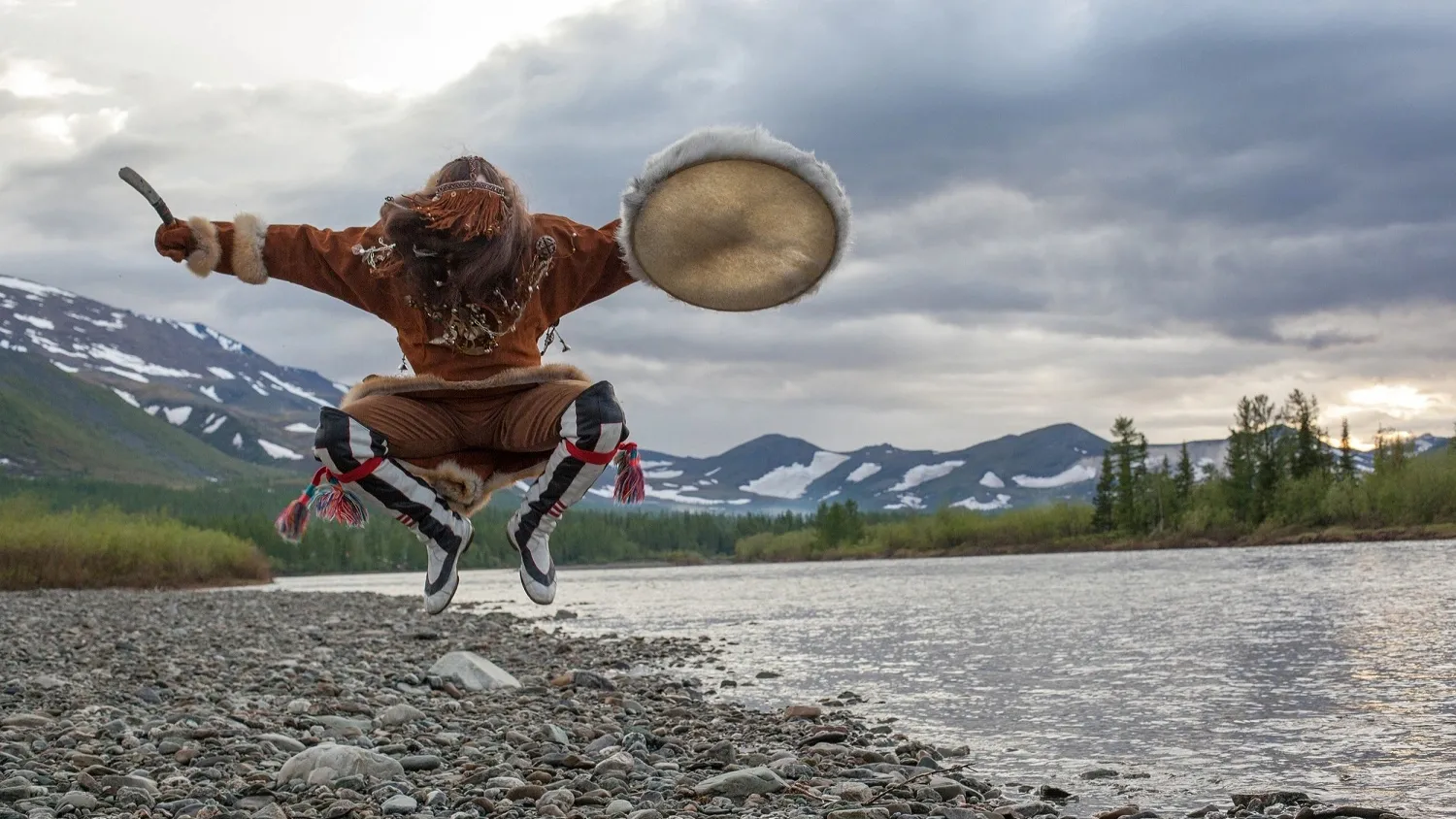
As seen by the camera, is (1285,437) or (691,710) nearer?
(691,710)

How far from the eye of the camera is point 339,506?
23.3ft

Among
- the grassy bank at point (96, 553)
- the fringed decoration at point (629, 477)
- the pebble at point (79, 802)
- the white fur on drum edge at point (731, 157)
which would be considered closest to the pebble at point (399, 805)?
the pebble at point (79, 802)

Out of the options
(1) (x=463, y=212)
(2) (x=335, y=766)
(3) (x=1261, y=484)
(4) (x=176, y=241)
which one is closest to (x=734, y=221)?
(1) (x=463, y=212)

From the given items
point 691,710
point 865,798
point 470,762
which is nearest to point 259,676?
point 691,710

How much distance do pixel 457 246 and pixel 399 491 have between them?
1.31 m

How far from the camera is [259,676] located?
56.1 feet

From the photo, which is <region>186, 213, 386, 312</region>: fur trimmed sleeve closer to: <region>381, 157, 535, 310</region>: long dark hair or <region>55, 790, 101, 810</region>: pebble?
<region>381, 157, 535, 310</region>: long dark hair

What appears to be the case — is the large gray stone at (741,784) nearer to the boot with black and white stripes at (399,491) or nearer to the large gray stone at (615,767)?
the large gray stone at (615,767)

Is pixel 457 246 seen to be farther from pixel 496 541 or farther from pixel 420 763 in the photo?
pixel 496 541

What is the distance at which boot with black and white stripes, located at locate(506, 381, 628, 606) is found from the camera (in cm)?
651

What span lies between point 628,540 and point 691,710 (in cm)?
15201

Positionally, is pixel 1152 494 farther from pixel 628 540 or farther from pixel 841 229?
pixel 841 229

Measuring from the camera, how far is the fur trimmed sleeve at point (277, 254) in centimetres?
697

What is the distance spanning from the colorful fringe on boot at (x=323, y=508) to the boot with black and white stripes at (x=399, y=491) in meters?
0.17
